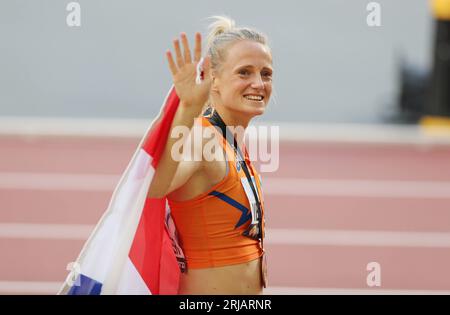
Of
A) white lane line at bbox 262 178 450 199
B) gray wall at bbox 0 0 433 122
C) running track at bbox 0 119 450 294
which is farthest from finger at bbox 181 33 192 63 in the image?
gray wall at bbox 0 0 433 122

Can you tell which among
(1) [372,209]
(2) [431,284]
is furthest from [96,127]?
(2) [431,284]

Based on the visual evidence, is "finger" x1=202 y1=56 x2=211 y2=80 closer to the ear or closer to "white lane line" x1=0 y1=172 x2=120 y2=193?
the ear

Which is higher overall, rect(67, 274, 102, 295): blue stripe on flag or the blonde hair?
the blonde hair

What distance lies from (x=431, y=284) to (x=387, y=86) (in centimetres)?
510

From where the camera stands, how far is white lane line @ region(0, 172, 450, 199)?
23.2 feet

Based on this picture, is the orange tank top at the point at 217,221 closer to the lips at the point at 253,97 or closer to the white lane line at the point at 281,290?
the lips at the point at 253,97

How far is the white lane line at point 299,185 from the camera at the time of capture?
706cm

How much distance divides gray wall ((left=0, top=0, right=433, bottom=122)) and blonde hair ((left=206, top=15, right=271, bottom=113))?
673 cm

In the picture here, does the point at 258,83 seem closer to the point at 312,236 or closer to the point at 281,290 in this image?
the point at 281,290

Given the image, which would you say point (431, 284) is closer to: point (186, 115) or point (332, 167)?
point (332, 167)

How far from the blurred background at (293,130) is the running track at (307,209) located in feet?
0.05

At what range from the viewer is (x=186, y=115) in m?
2.15

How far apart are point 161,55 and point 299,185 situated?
3.50 meters

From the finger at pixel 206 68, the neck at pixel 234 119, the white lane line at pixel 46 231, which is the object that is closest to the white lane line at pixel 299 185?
the white lane line at pixel 46 231
